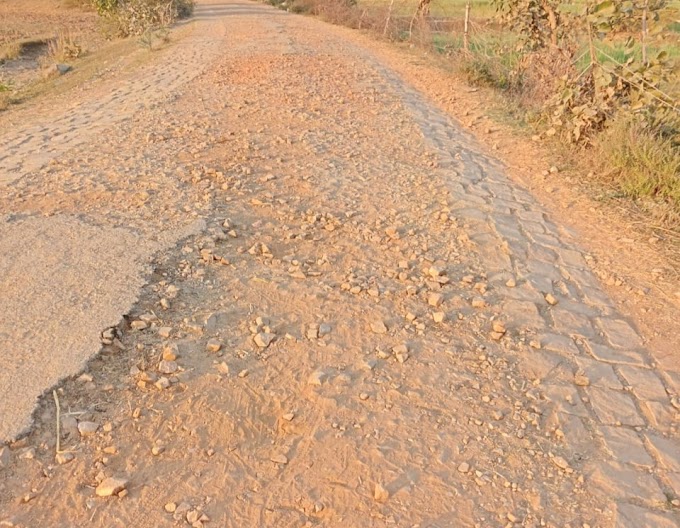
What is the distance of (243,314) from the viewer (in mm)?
3359

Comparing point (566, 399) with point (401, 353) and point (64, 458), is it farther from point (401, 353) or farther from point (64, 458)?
point (64, 458)

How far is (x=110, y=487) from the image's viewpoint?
2.32m

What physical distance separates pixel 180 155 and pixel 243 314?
2717 millimetres

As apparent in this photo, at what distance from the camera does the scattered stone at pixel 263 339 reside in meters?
3.13

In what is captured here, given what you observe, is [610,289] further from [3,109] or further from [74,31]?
[74,31]

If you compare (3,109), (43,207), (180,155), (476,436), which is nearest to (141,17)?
(3,109)

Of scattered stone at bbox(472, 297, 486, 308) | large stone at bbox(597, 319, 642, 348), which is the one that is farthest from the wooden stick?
large stone at bbox(597, 319, 642, 348)

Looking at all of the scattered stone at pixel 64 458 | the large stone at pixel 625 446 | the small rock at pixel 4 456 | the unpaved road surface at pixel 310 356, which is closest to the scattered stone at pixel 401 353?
the unpaved road surface at pixel 310 356

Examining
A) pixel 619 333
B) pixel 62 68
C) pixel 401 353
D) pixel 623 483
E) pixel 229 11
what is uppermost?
pixel 401 353

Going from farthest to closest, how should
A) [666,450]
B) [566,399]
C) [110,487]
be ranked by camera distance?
[566,399]
[666,450]
[110,487]

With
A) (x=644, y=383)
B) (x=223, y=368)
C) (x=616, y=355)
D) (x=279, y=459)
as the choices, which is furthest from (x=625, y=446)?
(x=223, y=368)

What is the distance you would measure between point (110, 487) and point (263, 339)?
3.42 feet

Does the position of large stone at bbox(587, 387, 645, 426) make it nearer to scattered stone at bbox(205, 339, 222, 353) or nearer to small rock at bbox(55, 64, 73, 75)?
scattered stone at bbox(205, 339, 222, 353)

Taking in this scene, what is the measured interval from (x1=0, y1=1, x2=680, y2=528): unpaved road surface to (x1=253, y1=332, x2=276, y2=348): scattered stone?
0.01 metres
